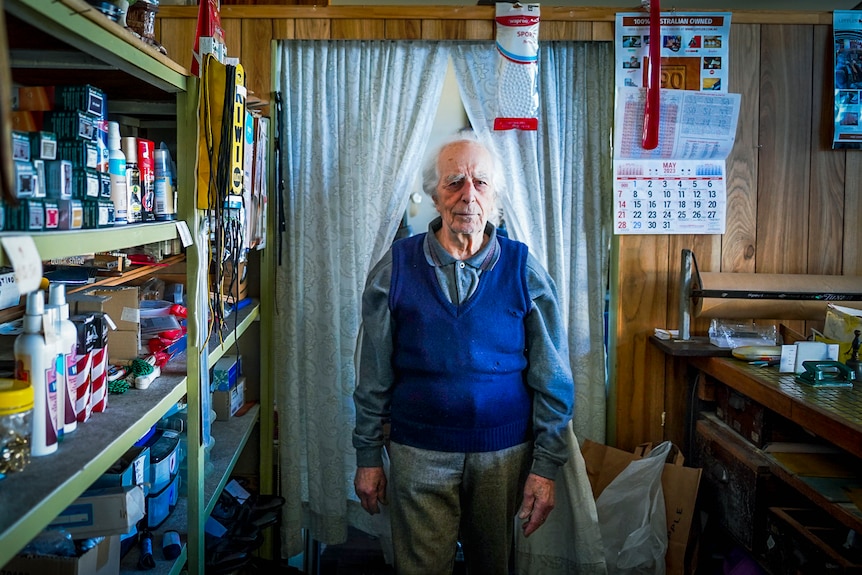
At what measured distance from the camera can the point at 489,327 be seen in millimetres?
1805

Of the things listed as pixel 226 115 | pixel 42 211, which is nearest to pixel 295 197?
pixel 226 115

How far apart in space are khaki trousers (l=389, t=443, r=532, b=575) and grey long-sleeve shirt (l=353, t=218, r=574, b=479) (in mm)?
91

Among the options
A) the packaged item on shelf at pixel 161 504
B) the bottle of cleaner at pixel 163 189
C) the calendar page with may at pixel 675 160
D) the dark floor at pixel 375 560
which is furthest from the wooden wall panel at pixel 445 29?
the dark floor at pixel 375 560

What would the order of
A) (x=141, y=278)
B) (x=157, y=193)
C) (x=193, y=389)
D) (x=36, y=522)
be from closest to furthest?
(x=36, y=522)
(x=157, y=193)
(x=193, y=389)
(x=141, y=278)

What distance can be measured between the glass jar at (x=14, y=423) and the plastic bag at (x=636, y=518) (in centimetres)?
174

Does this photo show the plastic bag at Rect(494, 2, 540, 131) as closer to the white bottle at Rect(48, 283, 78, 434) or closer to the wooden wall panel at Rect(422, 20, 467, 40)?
the wooden wall panel at Rect(422, 20, 467, 40)

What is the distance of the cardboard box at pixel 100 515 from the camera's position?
134 centimetres

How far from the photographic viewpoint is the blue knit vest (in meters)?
1.78

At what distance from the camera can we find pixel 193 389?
1.62 meters

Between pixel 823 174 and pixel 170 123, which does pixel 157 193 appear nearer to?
pixel 170 123

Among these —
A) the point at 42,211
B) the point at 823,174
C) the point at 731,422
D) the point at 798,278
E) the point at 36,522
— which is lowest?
the point at 731,422

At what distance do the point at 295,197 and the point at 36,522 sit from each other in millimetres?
1637

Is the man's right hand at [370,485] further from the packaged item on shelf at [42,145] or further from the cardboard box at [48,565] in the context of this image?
the packaged item on shelf at [42,145]

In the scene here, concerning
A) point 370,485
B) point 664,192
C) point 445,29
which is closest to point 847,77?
point 664,192
